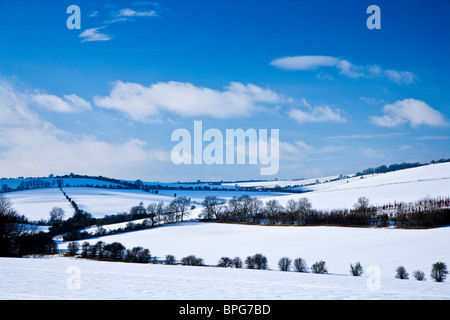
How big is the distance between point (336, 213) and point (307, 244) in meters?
23.8

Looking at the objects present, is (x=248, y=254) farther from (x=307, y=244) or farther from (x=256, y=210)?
(x=256, y=210)

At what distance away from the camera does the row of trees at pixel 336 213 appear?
170 ft

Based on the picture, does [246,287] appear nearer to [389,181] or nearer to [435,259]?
[435,259]

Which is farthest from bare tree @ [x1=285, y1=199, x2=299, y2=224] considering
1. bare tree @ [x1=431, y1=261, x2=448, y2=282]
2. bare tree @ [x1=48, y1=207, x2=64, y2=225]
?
bare tree @ [x1=48, y1=207, x2=64, y2=225]

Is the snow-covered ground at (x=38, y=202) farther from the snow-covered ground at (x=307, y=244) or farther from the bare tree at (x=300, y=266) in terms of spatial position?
the bare tree at (x=300, y=266)

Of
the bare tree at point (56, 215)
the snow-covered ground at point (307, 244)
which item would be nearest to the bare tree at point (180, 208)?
the snow-covered ground at point (307, 244)

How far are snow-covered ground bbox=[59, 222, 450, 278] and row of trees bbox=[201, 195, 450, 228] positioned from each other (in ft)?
18.6

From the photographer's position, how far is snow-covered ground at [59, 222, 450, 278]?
1309 inches

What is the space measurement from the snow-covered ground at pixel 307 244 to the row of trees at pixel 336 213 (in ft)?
18.6

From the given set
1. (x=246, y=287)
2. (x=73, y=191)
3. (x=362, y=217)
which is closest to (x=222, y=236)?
(x=362, y=217)

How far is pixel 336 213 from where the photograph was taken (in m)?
64.8

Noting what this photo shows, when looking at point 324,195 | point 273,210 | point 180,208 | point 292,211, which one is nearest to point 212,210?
point 180,208

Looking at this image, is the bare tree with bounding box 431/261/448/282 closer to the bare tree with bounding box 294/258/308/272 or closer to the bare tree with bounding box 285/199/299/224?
the bare tree with bounding box 294/258/308/272
